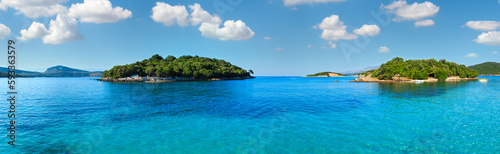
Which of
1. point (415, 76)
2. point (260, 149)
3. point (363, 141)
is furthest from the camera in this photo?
point (415, 76)

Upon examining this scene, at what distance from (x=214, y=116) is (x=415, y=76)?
15299cm

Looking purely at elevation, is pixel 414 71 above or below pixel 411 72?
above

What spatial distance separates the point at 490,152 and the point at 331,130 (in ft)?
33.5

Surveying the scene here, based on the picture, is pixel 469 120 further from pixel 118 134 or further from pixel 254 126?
pixel 118 134

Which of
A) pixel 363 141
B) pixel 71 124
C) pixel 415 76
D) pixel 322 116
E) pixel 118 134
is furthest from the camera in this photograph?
pixel 415 76

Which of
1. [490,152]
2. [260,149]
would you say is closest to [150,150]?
[260,149]

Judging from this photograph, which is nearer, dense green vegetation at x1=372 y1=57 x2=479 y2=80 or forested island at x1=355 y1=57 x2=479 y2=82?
forested island at x1=355 y1=57 x2=479 y2=82

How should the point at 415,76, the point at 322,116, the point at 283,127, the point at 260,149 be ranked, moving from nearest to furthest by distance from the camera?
1. the point at 260,149
2. the point at 283,127
3. the point at 322,116
4. the point at 415,76

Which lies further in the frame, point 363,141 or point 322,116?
point 322,116

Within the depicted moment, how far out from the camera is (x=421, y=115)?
86.7ft

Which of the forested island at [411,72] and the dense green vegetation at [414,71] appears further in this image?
the dense green vegetation at [414,71]

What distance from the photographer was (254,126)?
70.8 feet

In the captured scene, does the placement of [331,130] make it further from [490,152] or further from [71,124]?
[71,124]

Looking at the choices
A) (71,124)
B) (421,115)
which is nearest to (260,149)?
(71,124)
